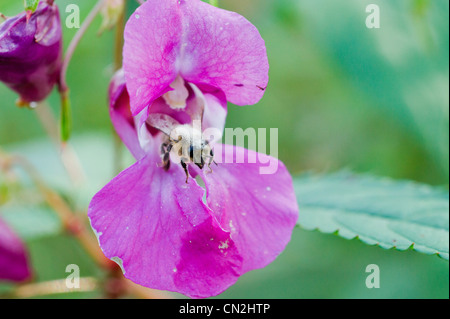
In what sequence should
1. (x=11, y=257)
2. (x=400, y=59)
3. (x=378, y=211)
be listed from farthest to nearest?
(x=400, y=59)
(x=11, y=257)
(x=378, y=211)

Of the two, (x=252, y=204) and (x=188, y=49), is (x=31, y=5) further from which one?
(x=252, y=204)

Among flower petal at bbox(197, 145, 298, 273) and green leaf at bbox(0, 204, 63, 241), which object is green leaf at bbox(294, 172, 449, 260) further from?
green leaf at bbox(0, 204, 63, 241)

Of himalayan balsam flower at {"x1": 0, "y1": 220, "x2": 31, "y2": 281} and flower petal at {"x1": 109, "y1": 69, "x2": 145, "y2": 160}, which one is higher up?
flower petal at {"x1": 109, "y1": 69, "x2": 145, "y2": 160}

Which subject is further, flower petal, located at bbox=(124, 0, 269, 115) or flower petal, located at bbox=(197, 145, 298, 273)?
flower petal, located at bbox=(197, 145, 298, 273)

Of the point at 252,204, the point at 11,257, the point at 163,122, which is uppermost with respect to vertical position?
the point at 163,122

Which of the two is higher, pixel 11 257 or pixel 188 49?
pixel 188 49

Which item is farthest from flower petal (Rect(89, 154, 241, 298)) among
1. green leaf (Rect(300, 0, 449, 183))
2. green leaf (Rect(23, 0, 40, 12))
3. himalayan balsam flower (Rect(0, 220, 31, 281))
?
green leaf (Rect(300, 0, 449, 183))

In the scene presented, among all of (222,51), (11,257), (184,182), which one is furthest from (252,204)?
(11,257)

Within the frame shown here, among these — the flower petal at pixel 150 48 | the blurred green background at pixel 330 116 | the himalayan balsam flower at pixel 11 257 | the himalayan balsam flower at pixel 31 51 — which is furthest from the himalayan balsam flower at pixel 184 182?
the himalayan balsam flower at pixel 11 257
